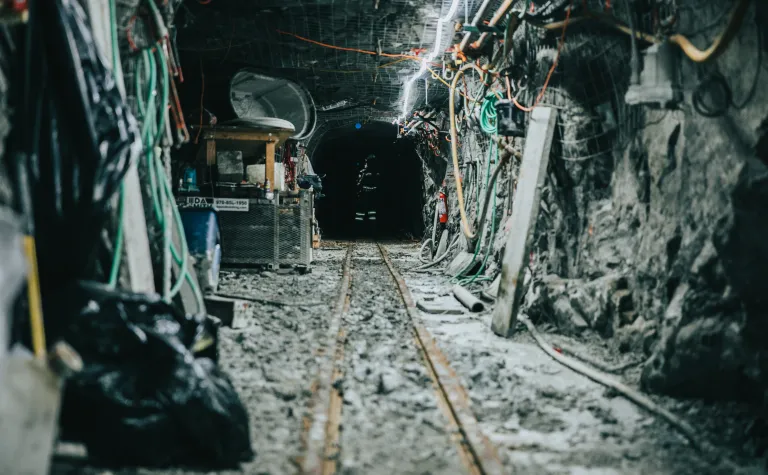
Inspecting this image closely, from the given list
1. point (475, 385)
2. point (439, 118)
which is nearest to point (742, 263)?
point (475, 385)

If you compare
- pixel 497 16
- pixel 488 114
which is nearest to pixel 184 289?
pixel 497 16

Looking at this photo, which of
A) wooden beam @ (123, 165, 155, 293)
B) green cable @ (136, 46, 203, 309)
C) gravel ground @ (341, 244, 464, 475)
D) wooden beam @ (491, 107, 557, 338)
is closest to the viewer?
gravel ground @ (341, 244, 464, 475)

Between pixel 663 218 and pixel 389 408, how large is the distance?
262 cm

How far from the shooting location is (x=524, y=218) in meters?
5.96

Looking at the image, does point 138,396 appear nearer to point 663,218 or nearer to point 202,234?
point 663,218

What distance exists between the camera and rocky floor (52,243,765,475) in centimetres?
290

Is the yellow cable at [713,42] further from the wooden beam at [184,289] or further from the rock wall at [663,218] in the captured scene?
the wooden beam at [184,289]

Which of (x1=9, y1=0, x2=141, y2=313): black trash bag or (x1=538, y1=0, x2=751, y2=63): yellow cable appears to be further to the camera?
(x1=538, y1=0, x2=751, y2=63): yellow cable

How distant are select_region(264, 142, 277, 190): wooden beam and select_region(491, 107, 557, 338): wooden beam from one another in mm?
5028

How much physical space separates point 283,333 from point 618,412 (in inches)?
127

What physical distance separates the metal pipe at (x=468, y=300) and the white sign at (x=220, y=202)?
4.09 meters

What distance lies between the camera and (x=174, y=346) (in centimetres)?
256

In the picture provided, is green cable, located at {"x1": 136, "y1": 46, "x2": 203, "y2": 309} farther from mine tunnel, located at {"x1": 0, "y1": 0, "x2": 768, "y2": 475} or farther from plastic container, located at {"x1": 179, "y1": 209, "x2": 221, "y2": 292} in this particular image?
plastic container, located at {"x1": 179, "y1": 209, "x2": 221, "y2": 292}

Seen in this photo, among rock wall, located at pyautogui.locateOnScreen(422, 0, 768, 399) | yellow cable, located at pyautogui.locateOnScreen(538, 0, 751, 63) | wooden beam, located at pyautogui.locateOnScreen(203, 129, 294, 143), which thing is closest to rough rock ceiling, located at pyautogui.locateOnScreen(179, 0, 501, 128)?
wooden beam, located at pyautogui.locateOnScreen(203, 129, 294, 143)
